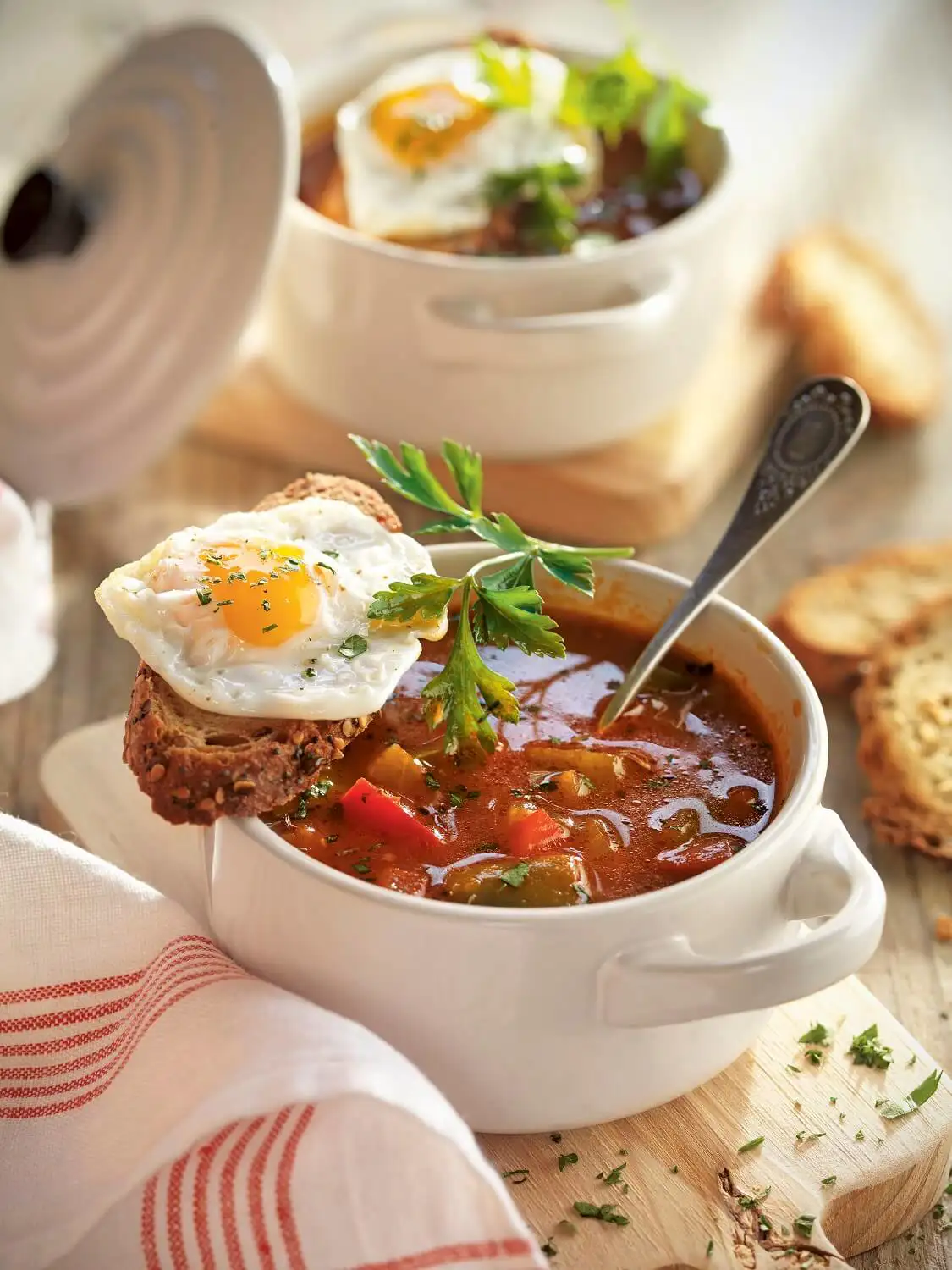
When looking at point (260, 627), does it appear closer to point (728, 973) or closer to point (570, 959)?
point (570, 959)

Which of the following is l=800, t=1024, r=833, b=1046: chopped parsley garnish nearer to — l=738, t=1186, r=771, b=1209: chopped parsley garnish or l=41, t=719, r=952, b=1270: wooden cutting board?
l=41, t=719, r=952, b=1270: wooden cutting board

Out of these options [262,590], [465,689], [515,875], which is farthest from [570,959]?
[262,590]

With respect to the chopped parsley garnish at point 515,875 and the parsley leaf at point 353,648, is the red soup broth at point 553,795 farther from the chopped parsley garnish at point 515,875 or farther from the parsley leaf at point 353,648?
the parsley leaf at point 353,648

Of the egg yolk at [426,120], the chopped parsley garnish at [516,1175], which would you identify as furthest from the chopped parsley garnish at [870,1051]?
the egg yolk at [426,120]

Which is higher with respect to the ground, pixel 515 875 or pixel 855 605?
pixel 515 875

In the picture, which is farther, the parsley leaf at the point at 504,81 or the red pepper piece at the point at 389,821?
the parsley leaf at the point at 504,81

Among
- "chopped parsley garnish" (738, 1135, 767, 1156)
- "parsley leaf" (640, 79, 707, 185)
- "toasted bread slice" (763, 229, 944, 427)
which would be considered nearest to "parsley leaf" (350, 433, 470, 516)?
"chopped parsley garnish" (738, 1135, 767, 1156)
